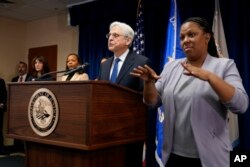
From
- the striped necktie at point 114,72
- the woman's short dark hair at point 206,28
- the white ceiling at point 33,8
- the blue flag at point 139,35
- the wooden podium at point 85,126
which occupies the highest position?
the white ceiling at point 33,8

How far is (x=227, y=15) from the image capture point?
138 inches

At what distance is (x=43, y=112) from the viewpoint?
5.07 feet

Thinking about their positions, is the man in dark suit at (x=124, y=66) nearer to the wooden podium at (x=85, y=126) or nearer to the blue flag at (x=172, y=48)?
the wooden podium at (x=85, y=126)

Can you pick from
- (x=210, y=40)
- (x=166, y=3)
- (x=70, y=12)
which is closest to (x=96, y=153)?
(x=210, y=40)

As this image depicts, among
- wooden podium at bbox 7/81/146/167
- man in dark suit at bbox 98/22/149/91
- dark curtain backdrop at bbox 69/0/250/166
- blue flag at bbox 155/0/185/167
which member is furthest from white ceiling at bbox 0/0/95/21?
wooden podium at bbox 7/81/146/167

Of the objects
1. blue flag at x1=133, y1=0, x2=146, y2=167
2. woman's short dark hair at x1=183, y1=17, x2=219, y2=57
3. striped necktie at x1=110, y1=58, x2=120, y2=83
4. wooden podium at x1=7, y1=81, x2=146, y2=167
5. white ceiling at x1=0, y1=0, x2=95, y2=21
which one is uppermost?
white ceiling at x1=0, y1=0, x2=95, y2=21

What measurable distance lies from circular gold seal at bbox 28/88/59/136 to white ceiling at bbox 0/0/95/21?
3.68m

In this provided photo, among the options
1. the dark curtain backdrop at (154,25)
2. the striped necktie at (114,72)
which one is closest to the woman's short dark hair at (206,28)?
the striped necktie at (114,72)

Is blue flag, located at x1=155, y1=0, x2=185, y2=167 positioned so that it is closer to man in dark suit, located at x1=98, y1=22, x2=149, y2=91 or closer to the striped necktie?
man in dark suit, located at x1=98, y1=22, x2=149, y2=91

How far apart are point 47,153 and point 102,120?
1.35ft

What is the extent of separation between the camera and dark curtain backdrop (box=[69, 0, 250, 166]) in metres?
3.32

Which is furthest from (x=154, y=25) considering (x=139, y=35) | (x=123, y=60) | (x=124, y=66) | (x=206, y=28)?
(x=206, y=28)

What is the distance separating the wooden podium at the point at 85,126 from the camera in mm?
1388

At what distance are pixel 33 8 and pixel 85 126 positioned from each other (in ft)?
15.2
